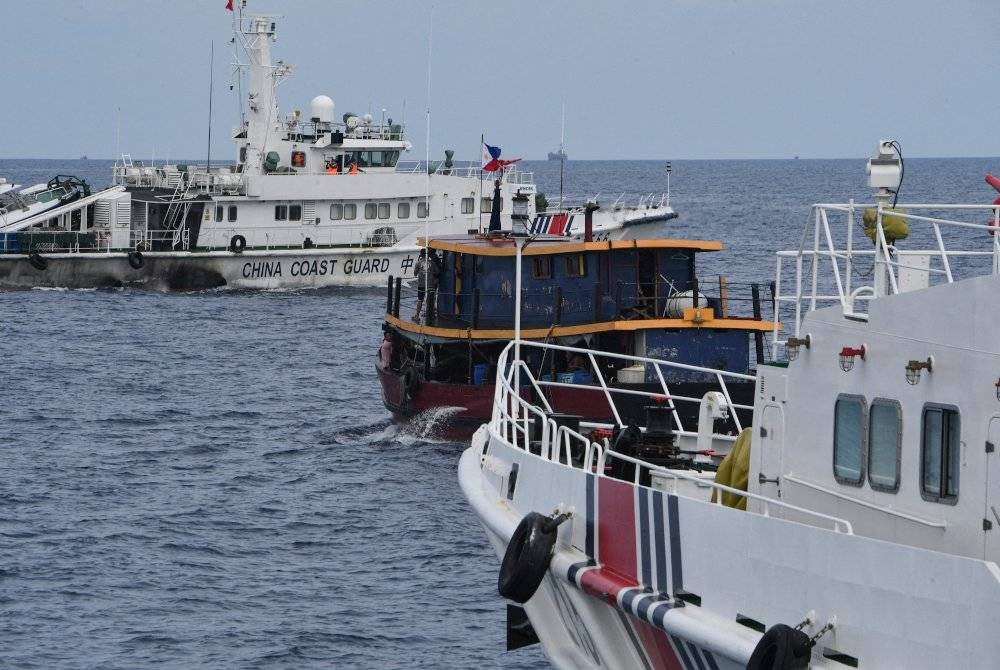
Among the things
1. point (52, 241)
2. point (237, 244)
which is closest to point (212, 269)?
point (237, 244)

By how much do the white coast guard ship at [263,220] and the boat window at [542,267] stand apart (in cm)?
2562

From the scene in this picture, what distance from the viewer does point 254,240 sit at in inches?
2188

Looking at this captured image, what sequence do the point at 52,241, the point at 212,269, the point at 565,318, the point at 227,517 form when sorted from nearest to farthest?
the point at 227,517
the point at 565,318
the point at 52,241
the point at 212,269

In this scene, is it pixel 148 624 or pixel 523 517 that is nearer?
pixel 523 517

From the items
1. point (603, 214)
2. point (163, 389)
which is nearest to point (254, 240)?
point (603, 214)

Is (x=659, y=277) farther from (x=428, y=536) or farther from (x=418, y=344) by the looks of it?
(x=428, y=536)

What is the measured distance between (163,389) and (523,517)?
24.8 meters

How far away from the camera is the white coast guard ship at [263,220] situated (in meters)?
54.7

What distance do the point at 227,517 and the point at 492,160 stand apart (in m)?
11.1

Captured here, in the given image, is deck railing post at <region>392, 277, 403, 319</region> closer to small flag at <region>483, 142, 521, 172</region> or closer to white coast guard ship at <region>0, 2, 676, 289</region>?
small flag at <region>483, 142, 521, 172</region>

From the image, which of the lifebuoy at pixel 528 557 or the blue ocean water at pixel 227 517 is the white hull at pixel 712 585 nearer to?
the lifebuoy at pixel 528 557

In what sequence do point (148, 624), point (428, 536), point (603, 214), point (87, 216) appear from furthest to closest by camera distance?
point (603, 214)
point (87, 216)
point (428, 536)
point (148, 624)

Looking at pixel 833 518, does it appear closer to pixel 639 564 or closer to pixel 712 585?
pixel 712 585

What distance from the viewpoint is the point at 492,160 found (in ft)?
106
